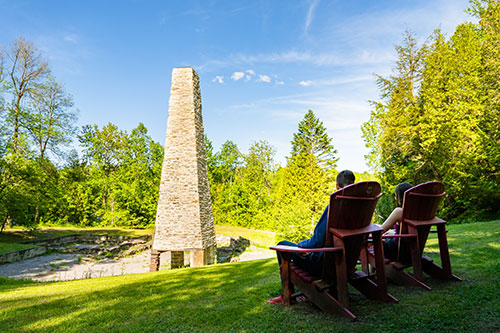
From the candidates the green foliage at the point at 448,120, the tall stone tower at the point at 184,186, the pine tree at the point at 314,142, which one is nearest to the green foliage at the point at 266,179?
the pine tree at the point at 314,142

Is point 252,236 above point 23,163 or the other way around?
the other way around

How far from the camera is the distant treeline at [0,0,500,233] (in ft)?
45.9

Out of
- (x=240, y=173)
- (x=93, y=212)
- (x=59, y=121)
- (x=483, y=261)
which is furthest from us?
(x=240, y=173)

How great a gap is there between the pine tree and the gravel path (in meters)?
14.7

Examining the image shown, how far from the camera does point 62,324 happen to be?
3.16 meters

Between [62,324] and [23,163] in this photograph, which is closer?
[62,324]

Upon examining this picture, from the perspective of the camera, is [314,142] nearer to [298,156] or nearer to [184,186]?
[298,156]

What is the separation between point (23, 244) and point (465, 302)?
20545 mm

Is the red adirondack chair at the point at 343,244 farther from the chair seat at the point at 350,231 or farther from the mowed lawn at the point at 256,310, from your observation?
the mowed lawn at the point at 256,310

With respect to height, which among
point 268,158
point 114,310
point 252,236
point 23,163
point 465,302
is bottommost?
point 252,236

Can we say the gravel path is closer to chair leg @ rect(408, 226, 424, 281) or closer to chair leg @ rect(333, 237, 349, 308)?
chair leg @ rect(333, 237, 349, 308)

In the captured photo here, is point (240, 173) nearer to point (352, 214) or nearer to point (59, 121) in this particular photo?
point (59, 121)

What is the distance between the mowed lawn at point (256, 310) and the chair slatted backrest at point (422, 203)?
78 cm

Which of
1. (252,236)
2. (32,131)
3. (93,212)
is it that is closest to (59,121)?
(32,131)
